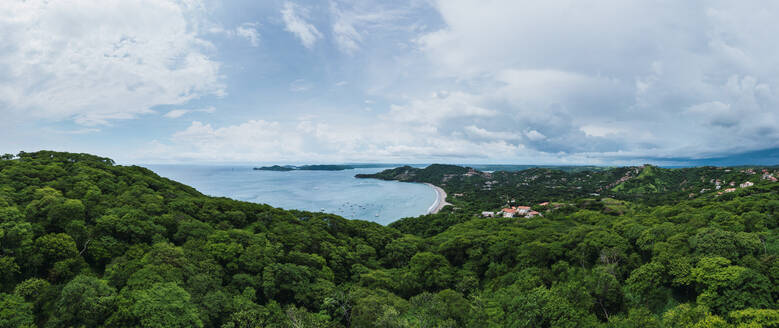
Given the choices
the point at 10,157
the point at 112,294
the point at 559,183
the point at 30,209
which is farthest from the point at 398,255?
the point at 559,183

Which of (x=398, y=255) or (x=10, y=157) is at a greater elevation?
(x=10, y=157)

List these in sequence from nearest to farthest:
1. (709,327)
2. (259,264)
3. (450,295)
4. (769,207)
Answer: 1. (709,327)
2. (450,295)
3. (259,264)
4. (769,207)

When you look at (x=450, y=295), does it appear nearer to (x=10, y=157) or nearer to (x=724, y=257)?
(x=724, y=257)

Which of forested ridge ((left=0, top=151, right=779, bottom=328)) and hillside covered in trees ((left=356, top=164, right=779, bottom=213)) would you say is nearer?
forested ridge ((left=0, top=151, right=779, bottom=328))

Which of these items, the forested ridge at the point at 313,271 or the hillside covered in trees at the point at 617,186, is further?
the hillside covered in trees at the point at 617,186

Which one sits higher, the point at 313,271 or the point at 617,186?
the point at 313,271

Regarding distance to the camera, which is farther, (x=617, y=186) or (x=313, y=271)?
(x=617, y=186)

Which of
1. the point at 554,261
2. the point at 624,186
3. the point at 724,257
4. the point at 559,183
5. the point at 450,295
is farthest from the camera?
the point at 559,183

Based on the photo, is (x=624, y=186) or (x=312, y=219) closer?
(x=312, y=219)
